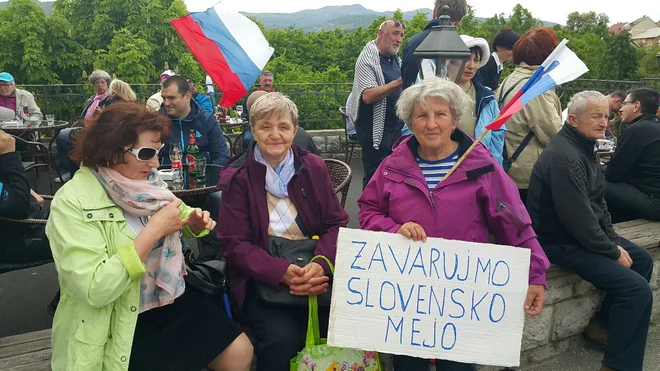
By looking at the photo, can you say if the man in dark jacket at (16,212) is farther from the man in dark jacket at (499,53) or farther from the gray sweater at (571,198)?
the man in dark jacket at (499,53)

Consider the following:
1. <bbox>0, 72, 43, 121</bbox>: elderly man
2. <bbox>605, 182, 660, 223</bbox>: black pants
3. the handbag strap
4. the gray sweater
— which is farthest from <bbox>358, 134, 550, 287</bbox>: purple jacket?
<bbox>0, 72, 43, 121</bbox>: elderly man

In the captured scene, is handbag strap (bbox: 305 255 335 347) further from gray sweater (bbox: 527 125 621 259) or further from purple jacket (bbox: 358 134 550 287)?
gray sweater (bbox: 527 125 621 259)

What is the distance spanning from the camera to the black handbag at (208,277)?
2312 millimetres

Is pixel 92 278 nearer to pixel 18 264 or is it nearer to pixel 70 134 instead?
pixel 18 264

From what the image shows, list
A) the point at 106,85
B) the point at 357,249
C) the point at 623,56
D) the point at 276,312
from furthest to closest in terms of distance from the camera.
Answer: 1. the point at 623,56
2. the point at 106,85
3. the point at 276,312
4. the point at 357,249

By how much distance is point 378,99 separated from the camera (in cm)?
446

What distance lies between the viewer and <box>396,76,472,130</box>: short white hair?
7.70 ft

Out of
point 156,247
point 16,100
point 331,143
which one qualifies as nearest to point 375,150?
point 156,247

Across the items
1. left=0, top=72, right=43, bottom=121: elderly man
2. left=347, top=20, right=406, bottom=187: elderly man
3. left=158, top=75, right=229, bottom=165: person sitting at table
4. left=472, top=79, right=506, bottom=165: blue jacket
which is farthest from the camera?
left=0, top=72, right=43, bottom=121: elderly man

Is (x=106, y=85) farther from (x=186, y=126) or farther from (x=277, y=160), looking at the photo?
(x=277, y=160)

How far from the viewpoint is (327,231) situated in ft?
8.66

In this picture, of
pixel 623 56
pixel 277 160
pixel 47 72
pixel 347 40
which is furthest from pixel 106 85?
pixel 623 56

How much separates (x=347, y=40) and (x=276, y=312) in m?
20.0

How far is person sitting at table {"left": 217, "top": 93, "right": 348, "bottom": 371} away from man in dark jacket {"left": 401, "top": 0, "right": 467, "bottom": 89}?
155cm
